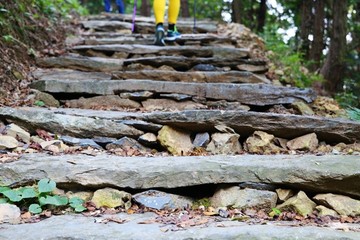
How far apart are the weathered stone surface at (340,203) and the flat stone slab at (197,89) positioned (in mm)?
2134

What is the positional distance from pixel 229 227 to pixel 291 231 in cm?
41

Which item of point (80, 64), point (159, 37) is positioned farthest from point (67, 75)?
point (159, 37)

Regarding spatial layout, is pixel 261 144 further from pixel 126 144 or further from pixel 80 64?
pixel 80 64

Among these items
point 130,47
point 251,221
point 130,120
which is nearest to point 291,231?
point 251,221

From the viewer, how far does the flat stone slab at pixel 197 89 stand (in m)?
5.12

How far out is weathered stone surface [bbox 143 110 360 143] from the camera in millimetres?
4070

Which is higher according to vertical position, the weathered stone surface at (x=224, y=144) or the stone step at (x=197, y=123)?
the stone step at (x=197, y=123)

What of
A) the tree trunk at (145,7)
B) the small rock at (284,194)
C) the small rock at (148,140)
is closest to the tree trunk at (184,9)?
the tree trunk at (145,7)

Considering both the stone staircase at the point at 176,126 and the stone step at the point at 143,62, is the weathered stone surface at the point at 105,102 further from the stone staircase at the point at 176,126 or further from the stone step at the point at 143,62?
the stone step at the point at 143,62

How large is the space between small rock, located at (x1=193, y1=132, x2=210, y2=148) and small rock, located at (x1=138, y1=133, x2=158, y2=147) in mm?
444

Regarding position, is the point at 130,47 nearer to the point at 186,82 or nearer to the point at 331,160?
the point at 186,82

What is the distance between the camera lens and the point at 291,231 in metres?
2.53

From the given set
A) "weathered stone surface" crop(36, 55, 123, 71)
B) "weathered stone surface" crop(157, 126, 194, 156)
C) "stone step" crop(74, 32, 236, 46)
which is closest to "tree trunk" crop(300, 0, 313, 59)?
"stone step" crop(74, 32, 236, 46)

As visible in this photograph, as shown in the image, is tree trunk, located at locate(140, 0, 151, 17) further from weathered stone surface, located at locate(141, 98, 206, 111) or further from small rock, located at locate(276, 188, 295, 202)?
small rock, located at locate(276, 188, 295, 202)
